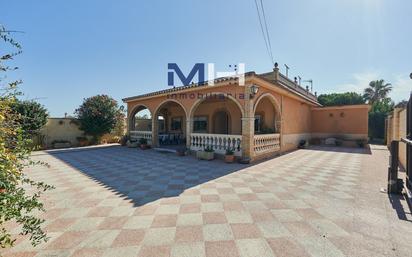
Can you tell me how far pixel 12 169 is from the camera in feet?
5.97

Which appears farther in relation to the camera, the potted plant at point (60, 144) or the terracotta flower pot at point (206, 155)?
the potted plant at point (60, 144)

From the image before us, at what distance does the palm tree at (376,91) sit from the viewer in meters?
25.4

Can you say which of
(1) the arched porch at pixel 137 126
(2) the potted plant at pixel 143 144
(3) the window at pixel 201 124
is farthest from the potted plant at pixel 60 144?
(3) the window at pixel 201 124

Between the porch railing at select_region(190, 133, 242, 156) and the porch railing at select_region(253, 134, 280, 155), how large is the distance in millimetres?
754

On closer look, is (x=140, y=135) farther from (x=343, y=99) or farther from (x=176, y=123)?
(x=343, y=99)

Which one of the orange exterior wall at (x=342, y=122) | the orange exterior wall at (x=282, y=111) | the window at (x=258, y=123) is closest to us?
the orange exterior wall at (x=282, y=111)

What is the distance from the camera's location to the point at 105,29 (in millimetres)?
7762

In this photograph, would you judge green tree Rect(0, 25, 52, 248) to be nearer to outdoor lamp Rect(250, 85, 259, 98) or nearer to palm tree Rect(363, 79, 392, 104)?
outdoor lamp Rect(250, 85, 259, 98)

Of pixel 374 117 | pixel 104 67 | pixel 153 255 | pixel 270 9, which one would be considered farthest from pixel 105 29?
pixel 374 117

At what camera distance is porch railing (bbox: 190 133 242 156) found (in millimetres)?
7552

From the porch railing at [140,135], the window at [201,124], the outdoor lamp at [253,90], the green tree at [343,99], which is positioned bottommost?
the porch railing at [140,135]

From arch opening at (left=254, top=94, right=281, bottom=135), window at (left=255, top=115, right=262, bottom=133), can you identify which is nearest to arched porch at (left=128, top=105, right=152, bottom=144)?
window at (left=255, top=115, right=262, bottom=133)

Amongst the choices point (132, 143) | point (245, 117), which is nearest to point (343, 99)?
point (245, 117)

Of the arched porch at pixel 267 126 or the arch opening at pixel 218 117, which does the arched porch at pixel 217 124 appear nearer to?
the arch opening at pixel 218 117
